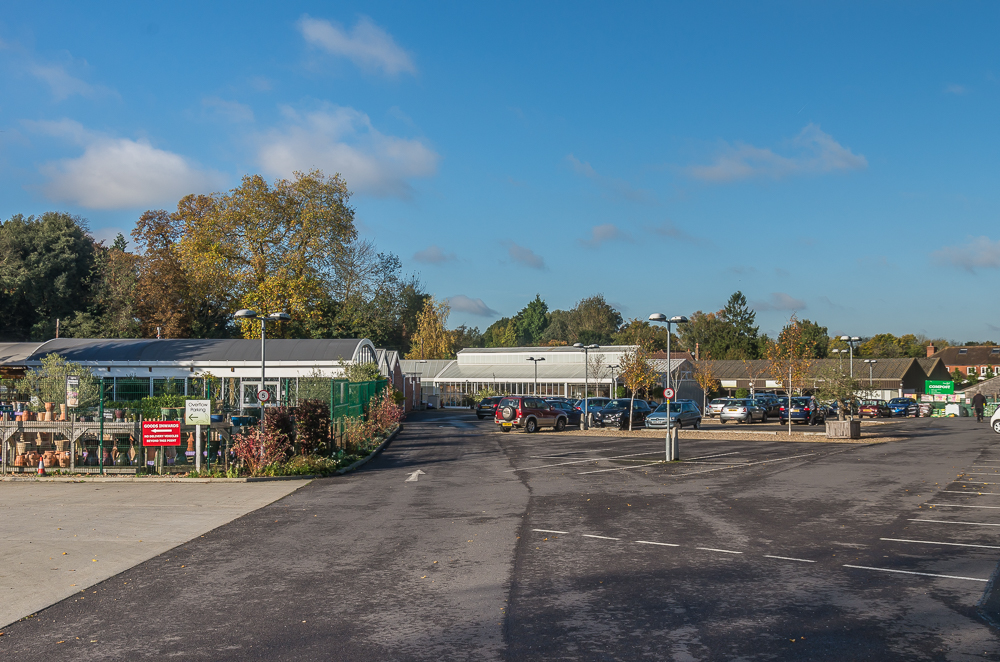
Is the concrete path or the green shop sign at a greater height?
the green shop sign

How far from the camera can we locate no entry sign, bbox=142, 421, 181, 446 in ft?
60.8

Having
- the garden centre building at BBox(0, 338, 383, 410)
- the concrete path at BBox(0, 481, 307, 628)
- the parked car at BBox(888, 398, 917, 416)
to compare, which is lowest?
the parked car at BBox(888, 398, 917, 416)

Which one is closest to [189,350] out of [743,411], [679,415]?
[679,415]

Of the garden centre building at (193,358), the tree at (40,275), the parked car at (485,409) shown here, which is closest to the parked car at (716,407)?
the parked car at (485,409)

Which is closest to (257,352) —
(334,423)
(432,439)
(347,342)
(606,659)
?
(347,342)

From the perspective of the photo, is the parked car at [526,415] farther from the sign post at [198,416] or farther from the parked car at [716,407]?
the sign post at [198,416]

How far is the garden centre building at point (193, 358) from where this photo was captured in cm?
4641

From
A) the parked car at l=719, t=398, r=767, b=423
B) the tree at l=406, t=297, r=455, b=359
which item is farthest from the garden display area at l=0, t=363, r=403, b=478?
the tree at l=406, t=297, r=455, b=359

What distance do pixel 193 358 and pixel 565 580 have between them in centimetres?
4299

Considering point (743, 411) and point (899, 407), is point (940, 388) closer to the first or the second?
point (899, 407)

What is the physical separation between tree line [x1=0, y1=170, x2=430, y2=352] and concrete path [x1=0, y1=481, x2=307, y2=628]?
33.8m

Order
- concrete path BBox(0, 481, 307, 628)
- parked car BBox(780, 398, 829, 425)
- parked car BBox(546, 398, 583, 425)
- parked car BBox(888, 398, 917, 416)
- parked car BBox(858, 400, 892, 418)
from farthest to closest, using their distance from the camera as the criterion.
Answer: parked car BBox(888, 398, 917, 416) → parked car BBox(858, 400, 892, 418) → parked car BBox(780, 398, 829, 425) → parked car BBox(546, 398, 583, 425) → concrete path BBox(0, 481, 307, 628)

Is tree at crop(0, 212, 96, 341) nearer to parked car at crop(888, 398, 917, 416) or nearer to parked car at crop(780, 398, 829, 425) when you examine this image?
parked car at crop(780, 398, 829, 425)

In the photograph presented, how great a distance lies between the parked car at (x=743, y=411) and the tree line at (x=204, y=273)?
25.7 meters
